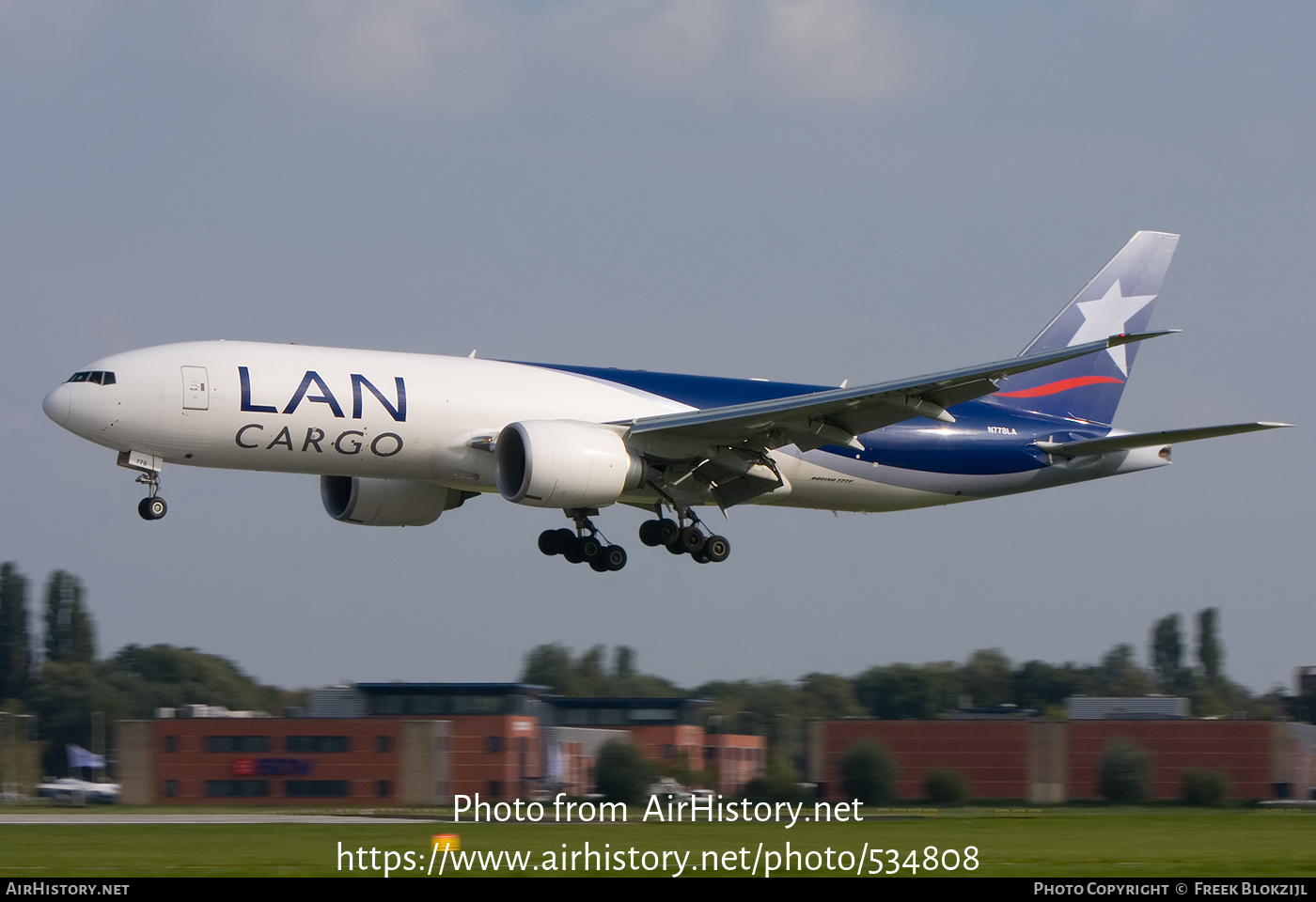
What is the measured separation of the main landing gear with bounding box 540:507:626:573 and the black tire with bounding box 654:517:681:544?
0.99m

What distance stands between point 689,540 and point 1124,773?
2522cm

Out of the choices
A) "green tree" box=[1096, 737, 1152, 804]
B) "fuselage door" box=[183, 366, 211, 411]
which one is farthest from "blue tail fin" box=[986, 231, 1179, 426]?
"fuselage door" box=[183, 366, 211, 411]

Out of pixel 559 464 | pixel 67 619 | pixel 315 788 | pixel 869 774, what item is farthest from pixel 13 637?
pixel 559 464

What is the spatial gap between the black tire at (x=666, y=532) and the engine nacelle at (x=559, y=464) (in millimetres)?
2890

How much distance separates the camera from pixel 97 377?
29.5 metres

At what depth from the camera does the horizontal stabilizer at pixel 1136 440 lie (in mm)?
31341

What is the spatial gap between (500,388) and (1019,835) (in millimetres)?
12948

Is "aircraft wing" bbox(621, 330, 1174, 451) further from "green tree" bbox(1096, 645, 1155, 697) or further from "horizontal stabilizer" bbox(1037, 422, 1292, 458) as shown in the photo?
"green tree" bbox(1096, 645, 1155, 697)

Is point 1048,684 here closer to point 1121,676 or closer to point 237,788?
point 1121,676

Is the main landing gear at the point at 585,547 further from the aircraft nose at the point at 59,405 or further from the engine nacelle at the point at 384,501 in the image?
the aircraft nose at the point at 59,405

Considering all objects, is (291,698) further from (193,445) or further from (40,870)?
(40,870)

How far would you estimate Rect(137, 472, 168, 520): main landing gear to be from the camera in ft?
99.0
